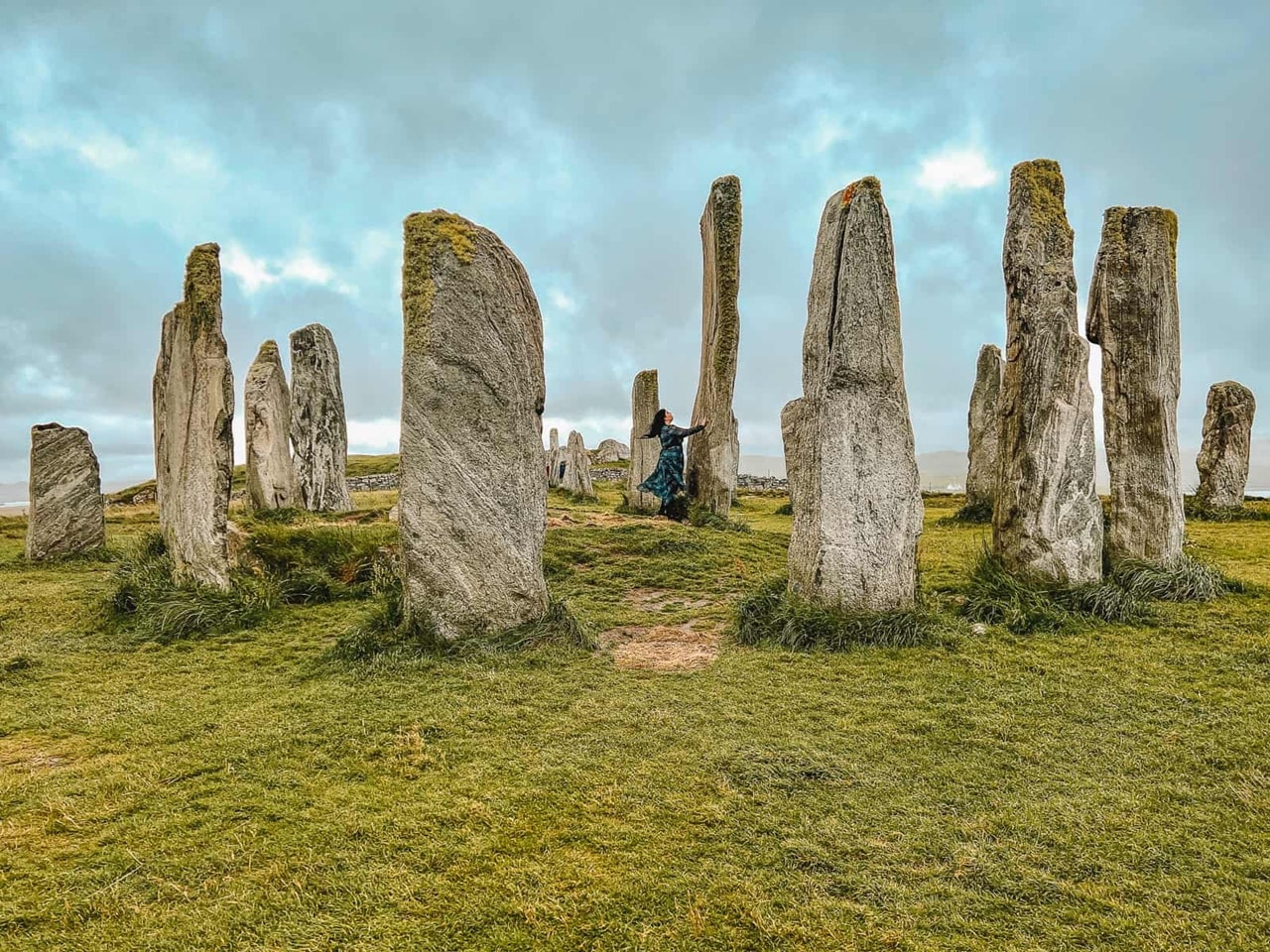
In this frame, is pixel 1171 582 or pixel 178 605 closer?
pixel 178 605

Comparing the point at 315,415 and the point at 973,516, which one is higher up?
the point at 315,415

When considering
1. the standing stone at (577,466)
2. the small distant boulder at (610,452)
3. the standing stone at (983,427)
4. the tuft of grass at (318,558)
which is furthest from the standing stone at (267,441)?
the small distant boulder at (610,452)

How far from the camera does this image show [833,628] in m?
5.88

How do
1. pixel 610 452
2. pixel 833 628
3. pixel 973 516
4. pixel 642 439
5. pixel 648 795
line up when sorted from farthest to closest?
pixel 610 452 → pixel 642 439 → pixel 973 516 → pixel 833 628 → pixel 648 795

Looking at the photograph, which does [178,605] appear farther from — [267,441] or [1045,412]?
[1045,412]

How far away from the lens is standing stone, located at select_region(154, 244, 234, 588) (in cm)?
715

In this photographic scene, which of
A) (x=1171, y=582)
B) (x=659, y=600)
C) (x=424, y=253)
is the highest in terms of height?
(x=424, y=253)

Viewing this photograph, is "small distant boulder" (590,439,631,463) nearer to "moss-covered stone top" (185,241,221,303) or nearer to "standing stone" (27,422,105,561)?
"standing stone" (27,422,105,561)

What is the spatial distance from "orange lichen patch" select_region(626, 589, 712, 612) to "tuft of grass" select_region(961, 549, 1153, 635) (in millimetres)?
2605

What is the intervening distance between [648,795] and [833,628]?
2.93 m

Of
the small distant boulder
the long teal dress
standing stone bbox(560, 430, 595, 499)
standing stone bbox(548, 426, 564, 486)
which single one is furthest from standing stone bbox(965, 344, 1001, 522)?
the small distant boulder

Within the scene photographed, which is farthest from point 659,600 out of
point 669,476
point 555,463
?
point 555,463

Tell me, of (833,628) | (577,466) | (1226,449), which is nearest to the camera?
(833,628)

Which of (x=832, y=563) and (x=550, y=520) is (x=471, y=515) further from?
(x=550, y=520)
